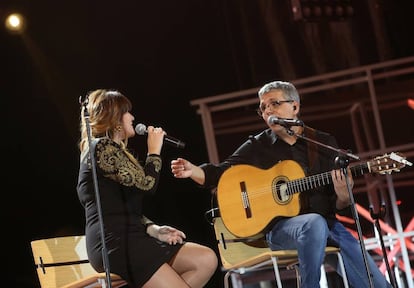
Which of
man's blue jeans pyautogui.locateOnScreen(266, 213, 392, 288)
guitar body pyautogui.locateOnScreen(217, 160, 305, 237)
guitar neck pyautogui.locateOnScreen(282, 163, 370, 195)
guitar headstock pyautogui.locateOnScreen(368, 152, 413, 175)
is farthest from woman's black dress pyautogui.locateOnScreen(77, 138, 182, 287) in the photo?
guitar headstock pyautogui.locateOnScreen(368, 152, 413, 175)

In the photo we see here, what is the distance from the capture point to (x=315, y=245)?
3.80 meters

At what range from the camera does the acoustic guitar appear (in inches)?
160

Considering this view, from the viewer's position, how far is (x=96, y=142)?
143 inches

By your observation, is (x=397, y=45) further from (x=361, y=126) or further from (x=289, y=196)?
(x=289, y=196)

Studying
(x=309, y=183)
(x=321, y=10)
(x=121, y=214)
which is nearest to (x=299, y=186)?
(x=309, y=183)

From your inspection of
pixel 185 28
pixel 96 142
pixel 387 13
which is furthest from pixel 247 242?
pixel 387 13

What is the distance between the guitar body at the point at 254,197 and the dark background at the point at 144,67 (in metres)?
2.30

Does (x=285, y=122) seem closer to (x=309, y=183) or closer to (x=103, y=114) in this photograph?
(x=309, y=183)

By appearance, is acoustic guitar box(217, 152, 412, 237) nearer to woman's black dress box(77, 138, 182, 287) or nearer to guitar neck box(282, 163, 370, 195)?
guitar neck box(282, 163, 370, 195)

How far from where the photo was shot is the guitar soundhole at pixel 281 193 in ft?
13.4

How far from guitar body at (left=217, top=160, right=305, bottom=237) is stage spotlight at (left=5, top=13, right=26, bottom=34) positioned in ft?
9.24

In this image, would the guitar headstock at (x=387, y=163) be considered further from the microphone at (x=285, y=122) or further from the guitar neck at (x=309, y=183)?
the microphone at (x=285, y=122)

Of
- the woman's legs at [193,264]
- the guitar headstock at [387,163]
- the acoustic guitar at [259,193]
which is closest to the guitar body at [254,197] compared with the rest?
the acoustic guitar at [259,193]

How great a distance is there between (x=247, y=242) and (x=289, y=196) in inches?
15.4
